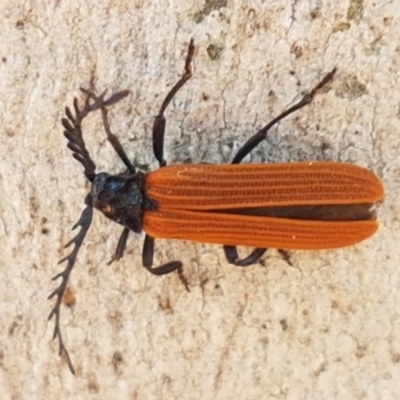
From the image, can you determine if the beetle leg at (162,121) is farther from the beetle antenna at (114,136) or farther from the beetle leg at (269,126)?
the beetle leg at (269,126)

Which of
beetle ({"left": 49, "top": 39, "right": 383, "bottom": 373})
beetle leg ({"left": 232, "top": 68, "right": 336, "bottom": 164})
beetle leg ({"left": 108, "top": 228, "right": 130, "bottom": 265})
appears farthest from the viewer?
beetle leg ({"left": 108, "top": 228, "right": 130, "bottom": 265})

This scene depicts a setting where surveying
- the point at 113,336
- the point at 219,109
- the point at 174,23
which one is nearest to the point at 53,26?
the point at 174,23

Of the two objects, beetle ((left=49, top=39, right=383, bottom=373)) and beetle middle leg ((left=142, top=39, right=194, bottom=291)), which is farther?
beetle middle leg ((left=142, top=39, right=194, bottom=291))

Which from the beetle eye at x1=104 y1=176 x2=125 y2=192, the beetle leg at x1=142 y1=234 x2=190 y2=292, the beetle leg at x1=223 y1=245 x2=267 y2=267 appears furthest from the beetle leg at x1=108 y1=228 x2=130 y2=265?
the beetle leg at x1=223 y1=245 x2=267 y2=267

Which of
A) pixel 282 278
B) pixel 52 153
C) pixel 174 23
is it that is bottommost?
pixel 282 278

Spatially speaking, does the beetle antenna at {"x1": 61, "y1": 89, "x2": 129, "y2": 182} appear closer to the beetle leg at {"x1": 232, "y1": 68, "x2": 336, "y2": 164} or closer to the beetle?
the beetle

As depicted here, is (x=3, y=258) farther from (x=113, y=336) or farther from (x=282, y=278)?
(x=282, y=278)

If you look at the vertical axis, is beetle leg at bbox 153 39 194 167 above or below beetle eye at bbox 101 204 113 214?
A: above

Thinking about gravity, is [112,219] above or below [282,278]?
above
